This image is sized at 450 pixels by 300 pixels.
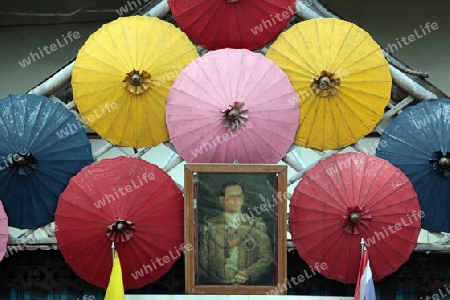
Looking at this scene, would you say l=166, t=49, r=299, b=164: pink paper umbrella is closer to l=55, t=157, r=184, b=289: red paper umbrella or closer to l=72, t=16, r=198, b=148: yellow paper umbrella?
l=72, t=16, r=198, b=148: yellow paper umbrella

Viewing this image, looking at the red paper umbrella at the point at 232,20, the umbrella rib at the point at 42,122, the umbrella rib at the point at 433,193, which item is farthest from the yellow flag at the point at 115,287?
the umbrella rib at the point at 433,193

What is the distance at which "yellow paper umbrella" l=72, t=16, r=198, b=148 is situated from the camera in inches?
399

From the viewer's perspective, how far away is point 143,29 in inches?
406

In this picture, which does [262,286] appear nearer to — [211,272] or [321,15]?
[211,272]

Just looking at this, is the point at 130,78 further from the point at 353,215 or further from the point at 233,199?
the point at 353,215

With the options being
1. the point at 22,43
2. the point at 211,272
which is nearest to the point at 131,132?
the point at 211,272

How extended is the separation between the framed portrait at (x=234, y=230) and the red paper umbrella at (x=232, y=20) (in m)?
1.22

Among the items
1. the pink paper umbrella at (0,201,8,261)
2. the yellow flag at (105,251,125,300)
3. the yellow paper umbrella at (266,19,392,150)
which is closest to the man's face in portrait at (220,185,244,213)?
the yellow paper umbrella at (266,19,392,150)

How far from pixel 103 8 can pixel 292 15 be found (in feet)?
10.1

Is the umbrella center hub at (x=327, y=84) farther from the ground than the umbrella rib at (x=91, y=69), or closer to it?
closer to it

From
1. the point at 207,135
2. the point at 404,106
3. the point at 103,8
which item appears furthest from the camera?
the point at 103,8

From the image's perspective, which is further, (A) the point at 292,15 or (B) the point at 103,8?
(B) the point at 103,8

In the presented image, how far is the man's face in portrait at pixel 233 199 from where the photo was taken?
9930 mm

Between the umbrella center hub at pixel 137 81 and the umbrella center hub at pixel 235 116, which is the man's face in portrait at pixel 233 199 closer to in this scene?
the umbrella center hub at pixel 235 116
